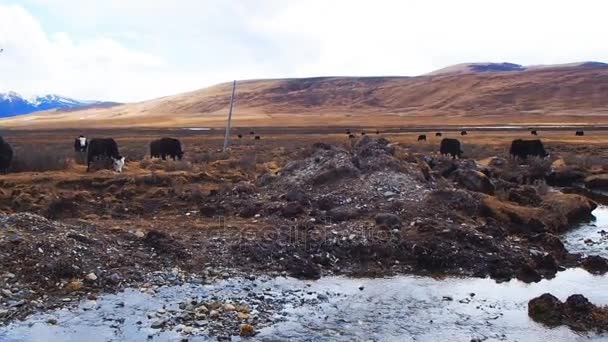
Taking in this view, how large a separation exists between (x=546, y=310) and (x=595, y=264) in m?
4.35

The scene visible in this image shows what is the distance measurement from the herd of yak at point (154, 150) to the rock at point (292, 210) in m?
9.66

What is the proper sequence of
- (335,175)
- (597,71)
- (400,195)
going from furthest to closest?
(597,71)
(335,175)
(400,195)

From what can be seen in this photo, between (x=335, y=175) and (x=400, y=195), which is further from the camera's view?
(x=335, y=175)

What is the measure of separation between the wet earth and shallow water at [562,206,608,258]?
295 centimetres

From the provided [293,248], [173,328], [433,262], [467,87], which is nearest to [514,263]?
[433,262]

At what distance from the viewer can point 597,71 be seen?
507 ft

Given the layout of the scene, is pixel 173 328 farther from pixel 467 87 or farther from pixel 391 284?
pixel 467 87

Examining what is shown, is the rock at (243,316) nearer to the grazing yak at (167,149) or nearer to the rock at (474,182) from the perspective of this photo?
the rock at (474,182)

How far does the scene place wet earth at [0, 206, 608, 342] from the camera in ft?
33.9

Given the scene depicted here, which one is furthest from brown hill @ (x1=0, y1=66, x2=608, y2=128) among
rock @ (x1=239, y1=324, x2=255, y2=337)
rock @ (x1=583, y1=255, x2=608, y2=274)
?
→ rock @ (x1=239, y1=324, x2=255, y2=337)

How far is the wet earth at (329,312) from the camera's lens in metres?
10.3

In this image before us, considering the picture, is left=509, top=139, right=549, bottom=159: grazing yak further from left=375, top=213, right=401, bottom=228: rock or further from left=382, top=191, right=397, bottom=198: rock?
left=375, top=213, right=401, bottom=228: rock

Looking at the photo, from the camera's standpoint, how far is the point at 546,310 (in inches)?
454

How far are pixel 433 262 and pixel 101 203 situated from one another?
33.6ft
